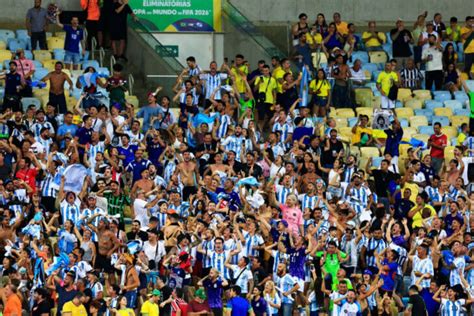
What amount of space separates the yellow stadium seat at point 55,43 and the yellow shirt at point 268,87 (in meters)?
4.44

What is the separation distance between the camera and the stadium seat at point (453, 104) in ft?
129

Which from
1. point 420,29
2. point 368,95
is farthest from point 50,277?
point 420,29

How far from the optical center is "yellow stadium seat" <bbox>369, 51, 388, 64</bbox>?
134 ft

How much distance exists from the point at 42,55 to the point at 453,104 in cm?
918

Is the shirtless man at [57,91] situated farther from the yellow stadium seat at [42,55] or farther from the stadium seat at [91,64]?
the yellow stadium seat at [42,55]

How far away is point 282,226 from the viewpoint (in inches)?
1251

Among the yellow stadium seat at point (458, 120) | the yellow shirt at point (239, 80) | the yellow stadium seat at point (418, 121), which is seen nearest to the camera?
the yellow shirt at point (239, 80)

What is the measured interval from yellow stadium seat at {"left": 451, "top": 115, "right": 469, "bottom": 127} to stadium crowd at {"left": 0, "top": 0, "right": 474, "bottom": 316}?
88 cm

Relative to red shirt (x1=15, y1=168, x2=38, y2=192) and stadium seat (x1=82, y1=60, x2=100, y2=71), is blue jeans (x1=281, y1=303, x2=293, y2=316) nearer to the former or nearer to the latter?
red shirt (x1=15, y1=168, x2=38, y2=192)

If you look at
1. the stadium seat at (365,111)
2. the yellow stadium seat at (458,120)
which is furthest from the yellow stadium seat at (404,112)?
the yellow stadium seat at (458,120)

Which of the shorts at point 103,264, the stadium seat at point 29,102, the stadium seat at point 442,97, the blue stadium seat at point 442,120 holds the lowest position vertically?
the shorts at point 103,264

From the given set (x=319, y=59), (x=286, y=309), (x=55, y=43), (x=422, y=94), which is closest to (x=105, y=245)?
(x=286, y=309)

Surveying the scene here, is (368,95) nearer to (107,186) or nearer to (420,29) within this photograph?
(420,29)

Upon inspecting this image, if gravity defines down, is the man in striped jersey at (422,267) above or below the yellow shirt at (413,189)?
below
